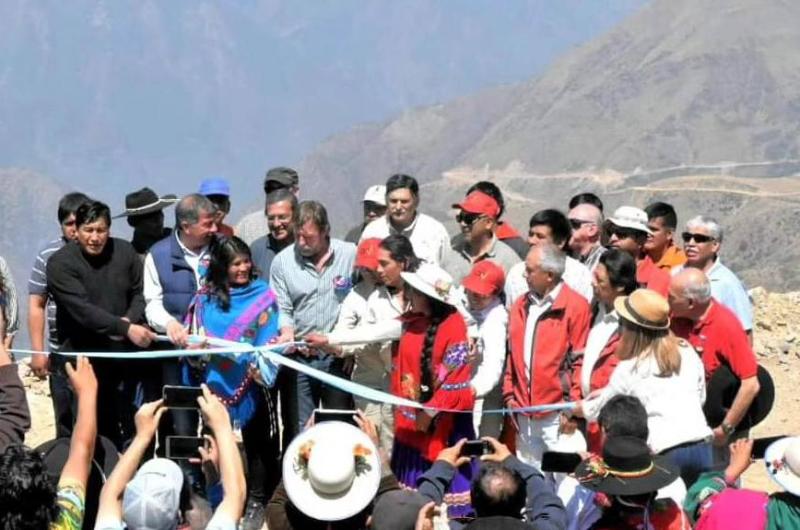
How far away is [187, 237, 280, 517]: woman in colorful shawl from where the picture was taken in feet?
26.4

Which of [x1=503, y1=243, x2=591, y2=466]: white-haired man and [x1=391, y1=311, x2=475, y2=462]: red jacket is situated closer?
[x1=391, y1=311, x2=475, y2=462]: red jacket

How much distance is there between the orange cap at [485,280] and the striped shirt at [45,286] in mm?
2661

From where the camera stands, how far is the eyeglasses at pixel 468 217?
29.1 feet

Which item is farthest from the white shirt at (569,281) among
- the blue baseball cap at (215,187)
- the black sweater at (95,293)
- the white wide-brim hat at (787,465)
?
the white wide-brim hat at (787,465)

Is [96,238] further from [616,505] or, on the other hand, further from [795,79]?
[795,79]

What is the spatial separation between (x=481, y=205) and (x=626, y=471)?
11.8 ft

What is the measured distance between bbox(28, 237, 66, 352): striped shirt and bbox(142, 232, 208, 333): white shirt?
651 millimetres

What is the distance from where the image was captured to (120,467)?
5434 mm

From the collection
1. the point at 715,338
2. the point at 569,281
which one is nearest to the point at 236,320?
the point at 569,281

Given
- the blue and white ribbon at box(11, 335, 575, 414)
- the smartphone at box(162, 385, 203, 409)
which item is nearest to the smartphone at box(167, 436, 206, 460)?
the smartphone at box(162, 385, 203, 409)

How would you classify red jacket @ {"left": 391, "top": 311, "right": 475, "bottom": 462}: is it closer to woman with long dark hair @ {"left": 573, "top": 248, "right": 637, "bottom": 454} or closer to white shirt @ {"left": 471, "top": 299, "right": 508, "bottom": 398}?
white shirt @ {"left": 471, "top": 299, "right": 508, "bottom": 398}

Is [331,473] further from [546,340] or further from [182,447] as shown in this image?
[546,340]

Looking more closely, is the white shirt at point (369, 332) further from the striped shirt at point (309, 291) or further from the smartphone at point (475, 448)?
the smartphone at point (475, 448)

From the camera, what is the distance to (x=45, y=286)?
28.4 ft
